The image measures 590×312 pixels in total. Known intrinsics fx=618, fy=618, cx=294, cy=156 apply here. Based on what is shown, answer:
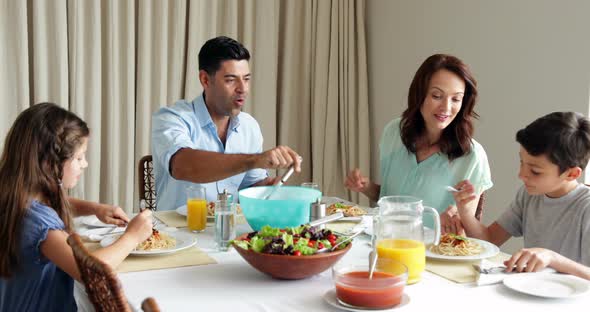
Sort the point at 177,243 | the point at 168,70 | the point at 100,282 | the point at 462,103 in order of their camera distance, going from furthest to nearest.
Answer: the point at 168,70 → the point at 462,103 → the point at 177,243 → the point at 100,282

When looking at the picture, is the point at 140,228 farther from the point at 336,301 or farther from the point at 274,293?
the point at 336,301

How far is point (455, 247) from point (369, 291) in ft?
1.62

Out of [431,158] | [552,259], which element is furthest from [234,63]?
[552,259]

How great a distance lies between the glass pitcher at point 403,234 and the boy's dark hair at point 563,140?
511mm

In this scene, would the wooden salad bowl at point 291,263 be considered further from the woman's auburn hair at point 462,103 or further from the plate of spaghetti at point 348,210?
the woman's auburn hair at point 462,103

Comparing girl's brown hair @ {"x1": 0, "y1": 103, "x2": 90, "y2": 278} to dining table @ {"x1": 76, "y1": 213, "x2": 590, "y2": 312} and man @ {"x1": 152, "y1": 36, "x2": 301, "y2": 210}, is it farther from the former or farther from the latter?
man @ {"x1": 152, "y1": 36, "x2": 301, "y2": 210}

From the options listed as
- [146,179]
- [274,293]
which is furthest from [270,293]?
[146,179]

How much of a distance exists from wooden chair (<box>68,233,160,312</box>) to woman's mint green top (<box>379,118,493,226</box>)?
1.40 meters

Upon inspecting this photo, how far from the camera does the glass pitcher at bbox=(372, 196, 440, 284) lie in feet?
4.60

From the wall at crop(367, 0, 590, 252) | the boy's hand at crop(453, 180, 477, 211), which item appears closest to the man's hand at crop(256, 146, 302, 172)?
the boy's hand at crop(453, 180, 477, 211)

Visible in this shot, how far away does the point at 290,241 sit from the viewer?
1.39 m

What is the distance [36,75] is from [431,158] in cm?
205

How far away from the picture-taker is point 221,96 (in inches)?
103

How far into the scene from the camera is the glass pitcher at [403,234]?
140 cm
